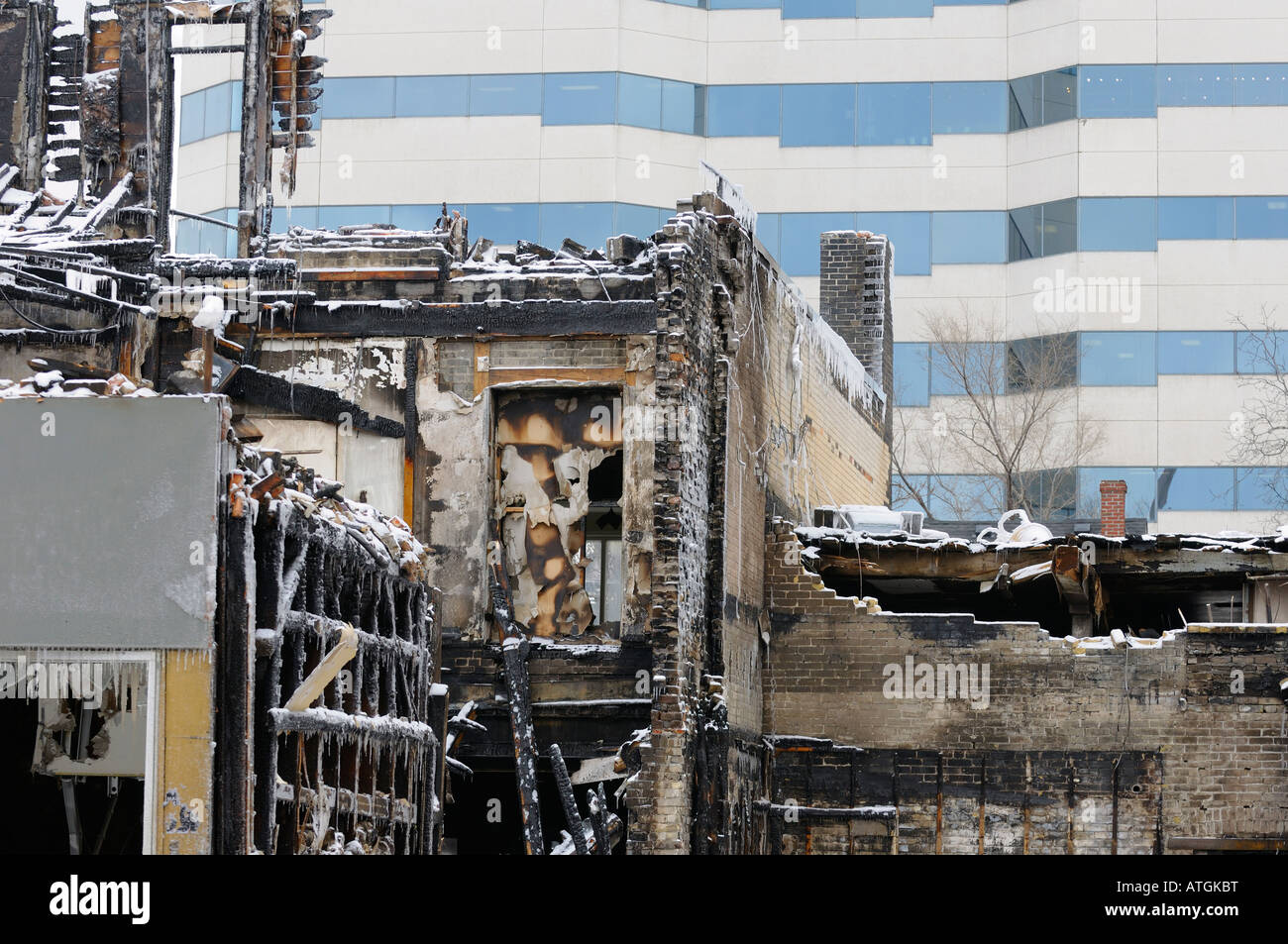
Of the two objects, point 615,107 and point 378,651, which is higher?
point 615,107

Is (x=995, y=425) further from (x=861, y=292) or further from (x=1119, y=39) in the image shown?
(x=861, y=292)

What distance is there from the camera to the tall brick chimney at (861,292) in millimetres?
31359

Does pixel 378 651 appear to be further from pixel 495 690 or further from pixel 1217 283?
pixel 1217 283

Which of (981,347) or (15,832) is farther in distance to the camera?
(981,347)

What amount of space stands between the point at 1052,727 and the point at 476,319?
289 inches

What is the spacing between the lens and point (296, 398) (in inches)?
835

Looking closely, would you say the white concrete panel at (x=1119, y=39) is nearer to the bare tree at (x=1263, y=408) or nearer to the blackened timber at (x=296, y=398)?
the bare tree at (x=1263, y=408)

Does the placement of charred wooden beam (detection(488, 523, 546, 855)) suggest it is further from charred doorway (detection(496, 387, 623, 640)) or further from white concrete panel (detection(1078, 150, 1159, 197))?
white concrete panel (detection(1078, 150, 1159, 197))

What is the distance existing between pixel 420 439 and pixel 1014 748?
6.94 meters

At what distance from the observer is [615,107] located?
148 feet

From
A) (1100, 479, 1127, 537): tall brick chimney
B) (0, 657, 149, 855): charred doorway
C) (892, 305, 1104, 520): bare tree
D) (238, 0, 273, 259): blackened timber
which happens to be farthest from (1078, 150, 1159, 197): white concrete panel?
(0, 657, 149, 855): charred doorway

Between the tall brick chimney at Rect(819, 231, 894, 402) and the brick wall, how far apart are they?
10.3 m

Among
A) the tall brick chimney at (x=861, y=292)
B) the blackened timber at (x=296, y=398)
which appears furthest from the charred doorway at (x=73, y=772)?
the tall brick chimney at (x=861, y=292)
